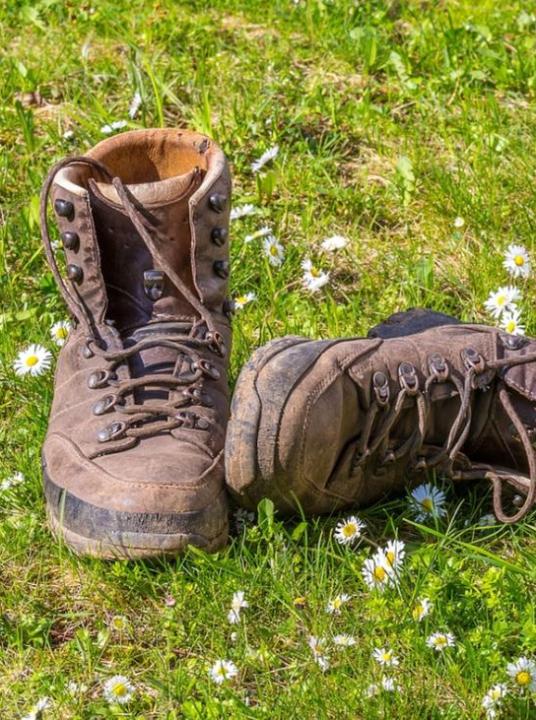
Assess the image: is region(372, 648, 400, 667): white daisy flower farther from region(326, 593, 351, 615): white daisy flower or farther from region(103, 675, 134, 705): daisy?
region(103, 675, 134, 705): daisy

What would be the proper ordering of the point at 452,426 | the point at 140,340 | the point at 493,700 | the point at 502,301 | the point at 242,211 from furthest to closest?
the point at 242,211, the point at 502,301, the point at 140,340, the point at 452,426, the point at 493,700

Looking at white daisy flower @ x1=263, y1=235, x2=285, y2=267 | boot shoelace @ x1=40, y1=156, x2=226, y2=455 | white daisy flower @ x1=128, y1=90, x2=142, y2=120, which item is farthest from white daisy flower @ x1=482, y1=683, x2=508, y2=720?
white daisy flower @ x1=128, y1=90, x2=142, y2=120

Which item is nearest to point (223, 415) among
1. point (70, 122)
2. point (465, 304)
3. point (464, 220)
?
point (465, 304)

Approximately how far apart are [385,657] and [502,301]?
53.2 inches

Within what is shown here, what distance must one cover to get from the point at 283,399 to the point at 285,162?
70.7 inches

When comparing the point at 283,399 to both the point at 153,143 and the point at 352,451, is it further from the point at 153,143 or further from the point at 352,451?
the point at 153,143

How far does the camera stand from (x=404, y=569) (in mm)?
2480

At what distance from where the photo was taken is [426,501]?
8.91 feet

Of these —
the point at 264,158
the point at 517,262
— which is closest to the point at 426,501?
the point at 517,262

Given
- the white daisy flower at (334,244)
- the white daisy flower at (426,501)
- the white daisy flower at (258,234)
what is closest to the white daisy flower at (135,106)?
the white daisy flower at (258,234)

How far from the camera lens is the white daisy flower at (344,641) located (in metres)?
2.33

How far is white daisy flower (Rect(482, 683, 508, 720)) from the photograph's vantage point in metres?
2.15

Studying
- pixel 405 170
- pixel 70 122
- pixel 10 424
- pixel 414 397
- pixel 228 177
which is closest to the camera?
pixel 414 397

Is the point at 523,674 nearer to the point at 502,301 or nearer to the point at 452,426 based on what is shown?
the point at 452,426
